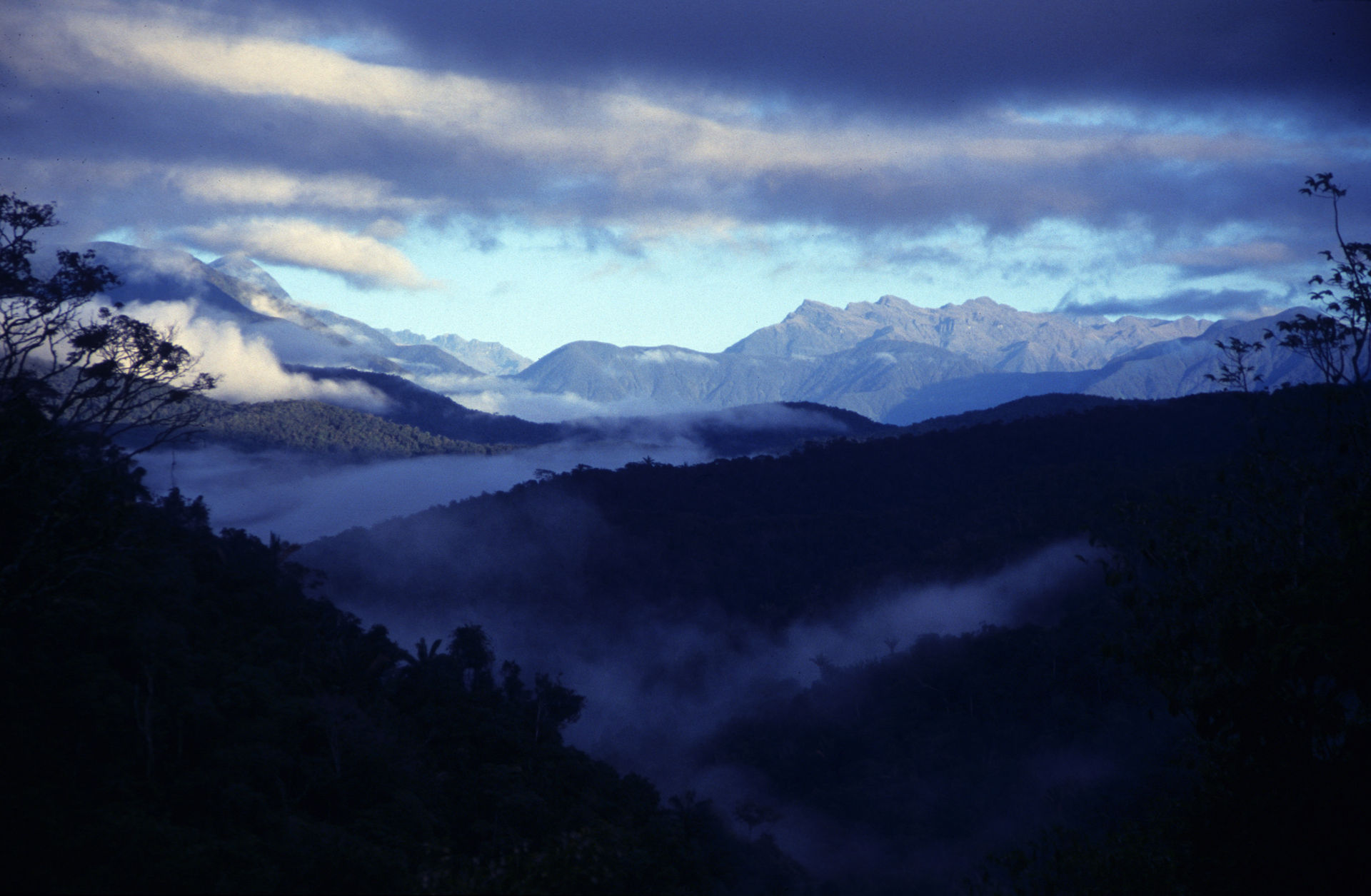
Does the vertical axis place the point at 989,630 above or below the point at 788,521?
below

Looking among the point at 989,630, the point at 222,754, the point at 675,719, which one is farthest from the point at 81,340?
the point at 675,719

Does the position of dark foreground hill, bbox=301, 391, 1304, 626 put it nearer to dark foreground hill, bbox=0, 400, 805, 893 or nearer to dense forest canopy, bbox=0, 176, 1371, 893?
dense forest canopy, bbox=0, 176, 1371, 893

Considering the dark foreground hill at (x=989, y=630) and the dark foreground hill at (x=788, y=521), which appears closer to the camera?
the dark foreground hill at (x=989, y=630)

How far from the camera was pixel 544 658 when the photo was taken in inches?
3959

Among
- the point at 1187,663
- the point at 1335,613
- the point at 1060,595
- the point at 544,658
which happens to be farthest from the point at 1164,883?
the point at 544,658

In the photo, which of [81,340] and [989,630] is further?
[989,630]

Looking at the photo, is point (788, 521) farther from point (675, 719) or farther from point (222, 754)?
point (222, 754)

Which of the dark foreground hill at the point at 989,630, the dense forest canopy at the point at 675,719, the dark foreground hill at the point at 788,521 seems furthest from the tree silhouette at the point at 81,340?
the dark foreground hill at the point at 788,521

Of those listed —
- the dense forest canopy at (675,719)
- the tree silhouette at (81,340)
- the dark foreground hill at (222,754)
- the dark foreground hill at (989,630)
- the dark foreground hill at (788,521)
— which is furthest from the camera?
the dark foreground hill at (788,521)

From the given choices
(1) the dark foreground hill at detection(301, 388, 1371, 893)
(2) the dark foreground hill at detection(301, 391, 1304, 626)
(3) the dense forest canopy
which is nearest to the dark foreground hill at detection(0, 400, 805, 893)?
(3) the dense forest canopy

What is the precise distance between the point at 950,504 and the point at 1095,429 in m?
23.8

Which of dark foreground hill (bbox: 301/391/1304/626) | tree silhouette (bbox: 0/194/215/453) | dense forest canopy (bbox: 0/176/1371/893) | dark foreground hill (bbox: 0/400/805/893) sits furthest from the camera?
dark foreground hill (bbox: 301/391/1304/626)

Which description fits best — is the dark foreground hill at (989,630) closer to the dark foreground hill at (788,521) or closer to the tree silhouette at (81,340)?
the dark foreground hill at (788,521)

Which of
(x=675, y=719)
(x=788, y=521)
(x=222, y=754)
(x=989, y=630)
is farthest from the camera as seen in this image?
(x=788, y=521)
